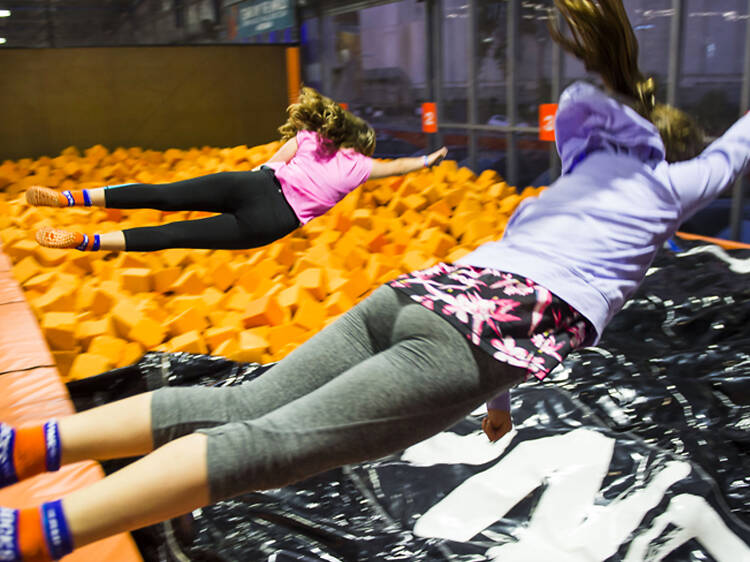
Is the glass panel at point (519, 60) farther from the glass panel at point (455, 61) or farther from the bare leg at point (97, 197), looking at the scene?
the bare leg at point (97, 197)

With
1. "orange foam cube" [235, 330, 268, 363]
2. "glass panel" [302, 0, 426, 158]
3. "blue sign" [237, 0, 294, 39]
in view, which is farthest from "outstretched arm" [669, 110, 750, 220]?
"blue sign" [237, 0, 294, 39]

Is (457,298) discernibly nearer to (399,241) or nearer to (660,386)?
(660,386)

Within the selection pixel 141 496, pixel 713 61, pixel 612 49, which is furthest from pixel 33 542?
pixel 713 61

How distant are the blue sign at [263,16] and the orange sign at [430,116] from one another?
6.42 feet

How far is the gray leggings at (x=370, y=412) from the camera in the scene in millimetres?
895

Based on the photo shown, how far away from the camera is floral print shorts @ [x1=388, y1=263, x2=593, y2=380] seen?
954 millimetres

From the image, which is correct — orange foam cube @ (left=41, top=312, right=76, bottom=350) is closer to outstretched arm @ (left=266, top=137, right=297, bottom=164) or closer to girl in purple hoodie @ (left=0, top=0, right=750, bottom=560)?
outstretched arm @ (left=266, top=137, right=297, bottom=164)

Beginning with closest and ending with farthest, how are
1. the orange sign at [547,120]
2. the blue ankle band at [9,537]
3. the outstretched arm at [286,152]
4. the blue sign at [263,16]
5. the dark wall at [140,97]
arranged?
1. the blue ankle band at [9,537]
2. the outstretched arm at [286,152]
3. the orange sign at [547,120]
4. the dark wall at [140,97]
5. the blue sign at [263,16]

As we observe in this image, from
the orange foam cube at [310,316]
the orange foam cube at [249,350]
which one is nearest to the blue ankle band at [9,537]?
the orange foam cube at [249,350]

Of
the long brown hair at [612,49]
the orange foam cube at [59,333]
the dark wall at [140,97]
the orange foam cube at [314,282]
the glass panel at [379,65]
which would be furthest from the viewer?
the dark wall at [140,97]

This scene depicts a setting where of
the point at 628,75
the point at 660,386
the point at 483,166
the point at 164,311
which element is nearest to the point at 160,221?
the point at 164,311

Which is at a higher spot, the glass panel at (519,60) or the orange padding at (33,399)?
the glass panel at (519,60)

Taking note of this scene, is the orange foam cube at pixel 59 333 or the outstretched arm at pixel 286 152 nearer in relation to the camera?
the orange foam cube at pixel 59 333

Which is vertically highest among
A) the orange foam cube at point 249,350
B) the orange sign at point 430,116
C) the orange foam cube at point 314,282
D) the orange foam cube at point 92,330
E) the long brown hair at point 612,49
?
the long brown hair at point 612,49
